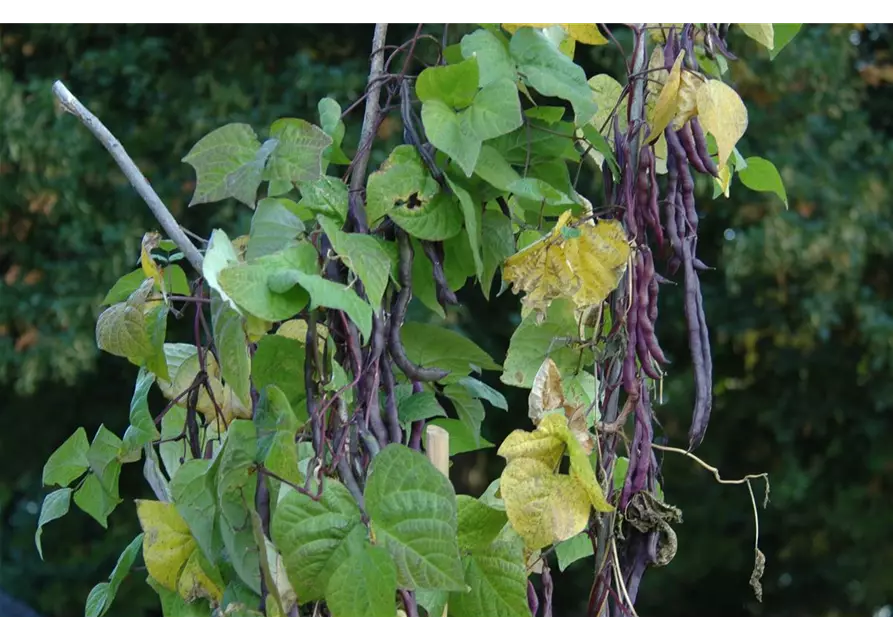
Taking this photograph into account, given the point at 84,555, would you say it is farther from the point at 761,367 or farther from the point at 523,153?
the point at 523,153

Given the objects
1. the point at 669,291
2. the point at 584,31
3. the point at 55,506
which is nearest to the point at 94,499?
the point at 55,506

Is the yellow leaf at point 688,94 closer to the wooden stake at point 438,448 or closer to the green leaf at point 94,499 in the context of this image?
the wooden stake at point 438,448

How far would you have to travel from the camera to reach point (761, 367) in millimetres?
3219

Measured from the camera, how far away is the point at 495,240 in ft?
2.51

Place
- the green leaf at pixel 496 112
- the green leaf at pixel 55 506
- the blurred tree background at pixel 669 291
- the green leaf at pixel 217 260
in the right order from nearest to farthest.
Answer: the green leaf at pixel 217 260
the green leaf at pixel 496 112
the green leaf at pixel 55 506
the blurred tree background at pixel 669 291

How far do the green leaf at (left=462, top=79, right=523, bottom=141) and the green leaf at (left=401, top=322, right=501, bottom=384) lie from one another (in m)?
0.15

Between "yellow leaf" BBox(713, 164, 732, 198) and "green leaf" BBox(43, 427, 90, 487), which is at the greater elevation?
"yellow leaf" BBox(713, 164, 732, 198)

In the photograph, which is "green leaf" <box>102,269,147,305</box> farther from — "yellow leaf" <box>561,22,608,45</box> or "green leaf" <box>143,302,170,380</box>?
"yellow leaf" <box>561,22,608,45</box>

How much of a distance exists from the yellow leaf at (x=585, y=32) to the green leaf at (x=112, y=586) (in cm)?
46

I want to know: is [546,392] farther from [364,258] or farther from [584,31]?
[584,31]

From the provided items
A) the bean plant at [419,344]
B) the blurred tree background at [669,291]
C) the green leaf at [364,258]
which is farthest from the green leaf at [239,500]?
the blurred tree background at [669,291]

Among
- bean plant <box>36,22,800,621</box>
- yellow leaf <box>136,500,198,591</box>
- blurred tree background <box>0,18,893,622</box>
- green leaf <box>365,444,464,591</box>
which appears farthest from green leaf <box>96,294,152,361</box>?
blurred tree background <box>0,18,893,622</box>

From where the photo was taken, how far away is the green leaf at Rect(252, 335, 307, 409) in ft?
2.20

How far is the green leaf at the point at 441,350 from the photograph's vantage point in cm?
76
